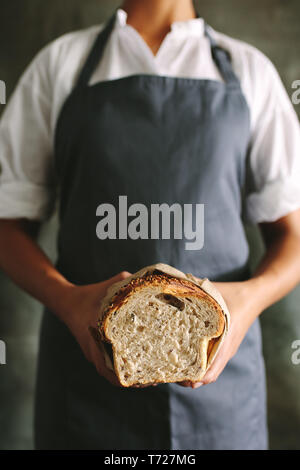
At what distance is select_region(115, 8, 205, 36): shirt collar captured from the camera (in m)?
0.75

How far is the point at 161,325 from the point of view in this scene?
496 mm

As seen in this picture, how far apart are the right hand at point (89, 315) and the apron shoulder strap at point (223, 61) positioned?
16.4 inches

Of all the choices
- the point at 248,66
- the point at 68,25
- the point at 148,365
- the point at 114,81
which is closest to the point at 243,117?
the point at 248,66

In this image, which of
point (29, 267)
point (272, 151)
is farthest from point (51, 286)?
point (272, 151)

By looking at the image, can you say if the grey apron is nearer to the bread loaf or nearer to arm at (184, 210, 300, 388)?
arm at (184, 210, 300, 388)

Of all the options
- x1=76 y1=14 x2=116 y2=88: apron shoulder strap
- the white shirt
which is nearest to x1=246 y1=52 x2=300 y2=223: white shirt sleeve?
the white shirt

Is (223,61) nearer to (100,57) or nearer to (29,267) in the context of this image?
(100,57)

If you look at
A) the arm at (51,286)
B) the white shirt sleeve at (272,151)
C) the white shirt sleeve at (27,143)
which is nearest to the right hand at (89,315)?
the arm at (51,286)

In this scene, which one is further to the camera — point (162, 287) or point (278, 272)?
point (278, 272)

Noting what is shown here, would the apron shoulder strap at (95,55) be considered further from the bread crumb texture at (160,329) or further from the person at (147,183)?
the bread crumb texture at (160,329)

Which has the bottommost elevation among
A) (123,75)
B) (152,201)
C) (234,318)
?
(234,318)

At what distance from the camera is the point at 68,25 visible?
1.00 m

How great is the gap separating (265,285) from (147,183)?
0.25m

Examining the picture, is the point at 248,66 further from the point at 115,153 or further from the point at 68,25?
the point at 68,25
